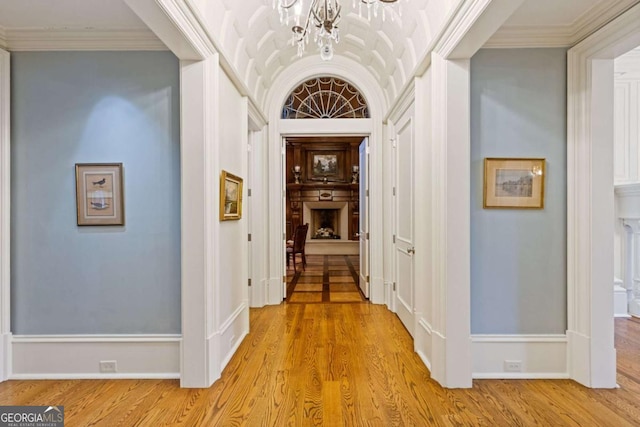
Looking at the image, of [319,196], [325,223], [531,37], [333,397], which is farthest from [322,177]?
[333,397]

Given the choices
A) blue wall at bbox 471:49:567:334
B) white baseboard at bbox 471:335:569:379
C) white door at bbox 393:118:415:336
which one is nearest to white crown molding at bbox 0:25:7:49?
white door at bbox 393:118:415:336

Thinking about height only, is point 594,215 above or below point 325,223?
above

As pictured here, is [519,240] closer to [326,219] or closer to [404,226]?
[404,226]

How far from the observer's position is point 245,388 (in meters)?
2.34

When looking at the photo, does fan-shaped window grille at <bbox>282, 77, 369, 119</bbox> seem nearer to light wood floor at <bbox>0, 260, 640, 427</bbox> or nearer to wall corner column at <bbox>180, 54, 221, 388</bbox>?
wall corner column at <bbox>180, 54, 221, 388</bbox>

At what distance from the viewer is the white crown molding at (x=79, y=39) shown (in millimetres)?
2473

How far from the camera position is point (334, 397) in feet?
7.25

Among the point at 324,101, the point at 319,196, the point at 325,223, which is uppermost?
the point at 324,101

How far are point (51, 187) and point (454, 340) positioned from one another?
3.18 meters

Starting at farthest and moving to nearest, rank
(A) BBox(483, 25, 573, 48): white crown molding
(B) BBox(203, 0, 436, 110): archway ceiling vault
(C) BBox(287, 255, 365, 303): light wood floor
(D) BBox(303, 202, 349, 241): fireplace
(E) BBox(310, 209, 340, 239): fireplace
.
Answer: (E) BBox(310, 209, 340, 239): fireplace → (D) BBox(303, 202, 349, 241): fireplace → (C) BBox(287, 255, 365, 303): light wood floor → (B) BBox(203, 0, 436, 110): archway ceiling vault → (A) BBox(483, 25, 573, 48): white crown molding

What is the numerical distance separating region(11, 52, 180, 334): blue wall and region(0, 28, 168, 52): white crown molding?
2.2 inches

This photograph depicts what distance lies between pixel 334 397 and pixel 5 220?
272cm

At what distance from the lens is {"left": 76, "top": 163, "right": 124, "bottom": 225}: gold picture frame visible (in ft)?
8.28

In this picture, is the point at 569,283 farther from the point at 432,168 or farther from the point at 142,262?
the point at 142,262
